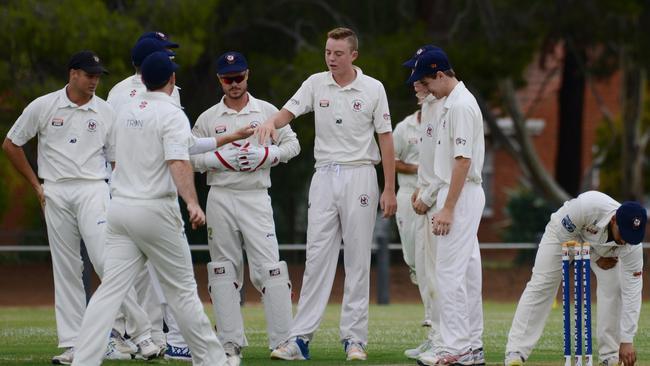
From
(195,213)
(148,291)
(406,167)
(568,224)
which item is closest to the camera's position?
(195,213)

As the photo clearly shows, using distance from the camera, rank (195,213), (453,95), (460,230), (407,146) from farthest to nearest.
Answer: (407,146) → (453,95) → (460,230) → (195,213)

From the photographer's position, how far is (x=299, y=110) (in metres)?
11.0

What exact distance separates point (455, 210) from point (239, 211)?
1.79 meters

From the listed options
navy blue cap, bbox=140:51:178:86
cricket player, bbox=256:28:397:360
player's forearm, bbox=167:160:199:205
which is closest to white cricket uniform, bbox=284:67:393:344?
cricket player, bbox=256:28:397:360

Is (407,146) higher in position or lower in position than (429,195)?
higher

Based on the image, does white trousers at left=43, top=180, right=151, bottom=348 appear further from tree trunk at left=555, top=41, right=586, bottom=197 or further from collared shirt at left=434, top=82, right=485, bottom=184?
tree trunk at left=555, top=41, right=586, bottom=197

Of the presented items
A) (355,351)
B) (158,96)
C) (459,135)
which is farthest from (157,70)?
(355,351)

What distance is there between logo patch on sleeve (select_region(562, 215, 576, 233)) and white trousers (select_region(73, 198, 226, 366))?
270cm

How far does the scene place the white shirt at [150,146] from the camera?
8.92 m

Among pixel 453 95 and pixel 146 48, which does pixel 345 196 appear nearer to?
pixel 453 95

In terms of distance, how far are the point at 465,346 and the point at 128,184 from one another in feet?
9.20

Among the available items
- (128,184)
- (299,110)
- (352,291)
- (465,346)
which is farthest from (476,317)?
(128,184)

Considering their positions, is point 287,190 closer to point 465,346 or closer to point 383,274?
point 383,274

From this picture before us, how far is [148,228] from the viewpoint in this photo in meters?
8.88
